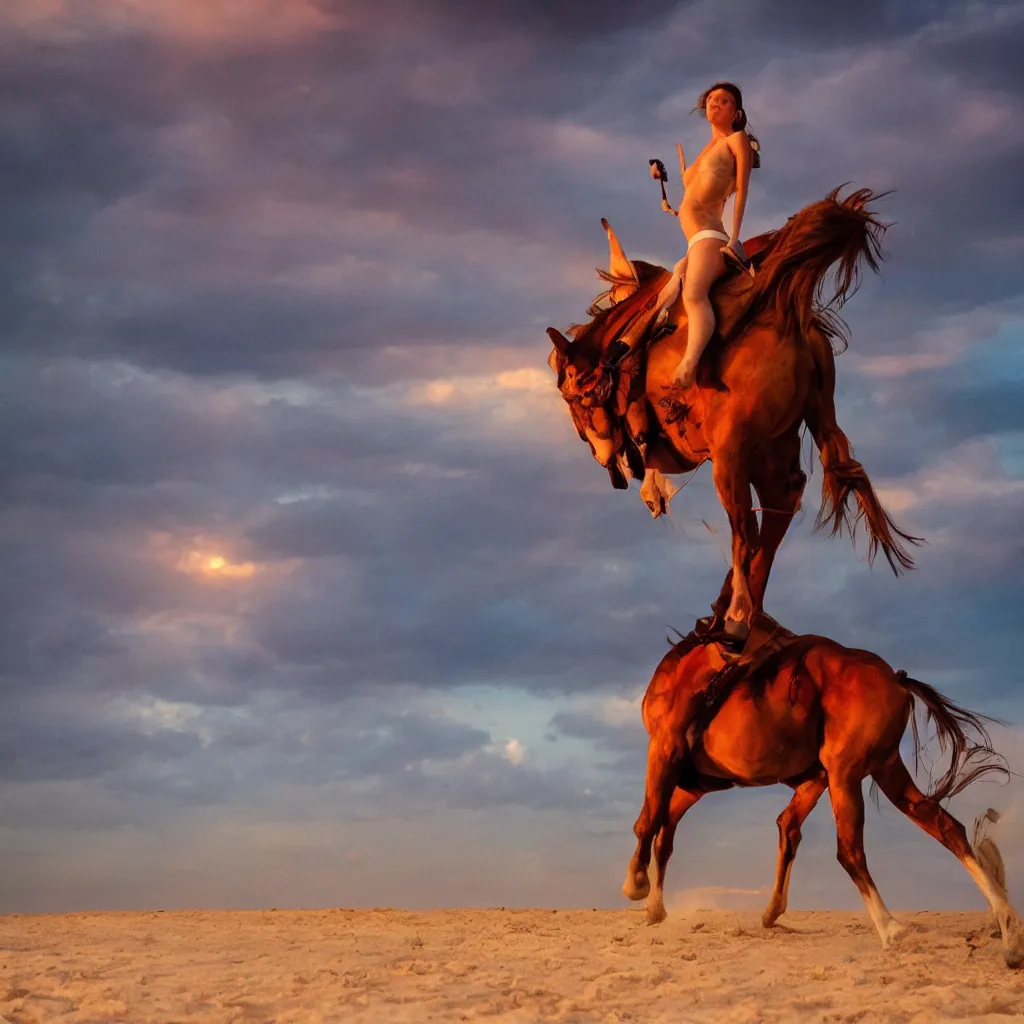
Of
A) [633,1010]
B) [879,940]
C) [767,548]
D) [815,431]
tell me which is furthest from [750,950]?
[815,431]

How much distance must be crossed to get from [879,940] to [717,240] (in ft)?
18.0

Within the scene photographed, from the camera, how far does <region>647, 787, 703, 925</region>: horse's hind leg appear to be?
12242mm

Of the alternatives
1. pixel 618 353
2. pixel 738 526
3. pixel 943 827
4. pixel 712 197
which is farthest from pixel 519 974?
pixel 712 197

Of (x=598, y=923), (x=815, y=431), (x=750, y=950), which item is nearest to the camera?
(x=750, y=950)

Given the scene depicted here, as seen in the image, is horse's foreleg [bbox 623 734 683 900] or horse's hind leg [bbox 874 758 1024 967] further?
horse's foreleg [bbox 623 734 683 900]

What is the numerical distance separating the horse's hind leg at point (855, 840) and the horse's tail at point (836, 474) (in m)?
1.75

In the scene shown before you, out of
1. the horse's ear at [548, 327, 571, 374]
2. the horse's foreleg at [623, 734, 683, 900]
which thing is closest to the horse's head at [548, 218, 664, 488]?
the horse's ear at [548, 327, 571, 374]

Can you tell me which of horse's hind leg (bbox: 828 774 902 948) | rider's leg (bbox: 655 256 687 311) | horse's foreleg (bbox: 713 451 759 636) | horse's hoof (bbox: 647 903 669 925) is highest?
rider's leg (bbox: 655 256 687 311)

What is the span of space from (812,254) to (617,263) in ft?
6.28

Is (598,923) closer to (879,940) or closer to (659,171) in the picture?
(879,940)

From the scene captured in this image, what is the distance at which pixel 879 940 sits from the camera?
39.1ft

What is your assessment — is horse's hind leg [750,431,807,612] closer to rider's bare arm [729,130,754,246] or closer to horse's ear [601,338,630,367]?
horse's ear [601,338,630,367]

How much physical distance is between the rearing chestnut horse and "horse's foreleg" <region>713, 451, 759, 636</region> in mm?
10

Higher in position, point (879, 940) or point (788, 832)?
point (788, 832)
